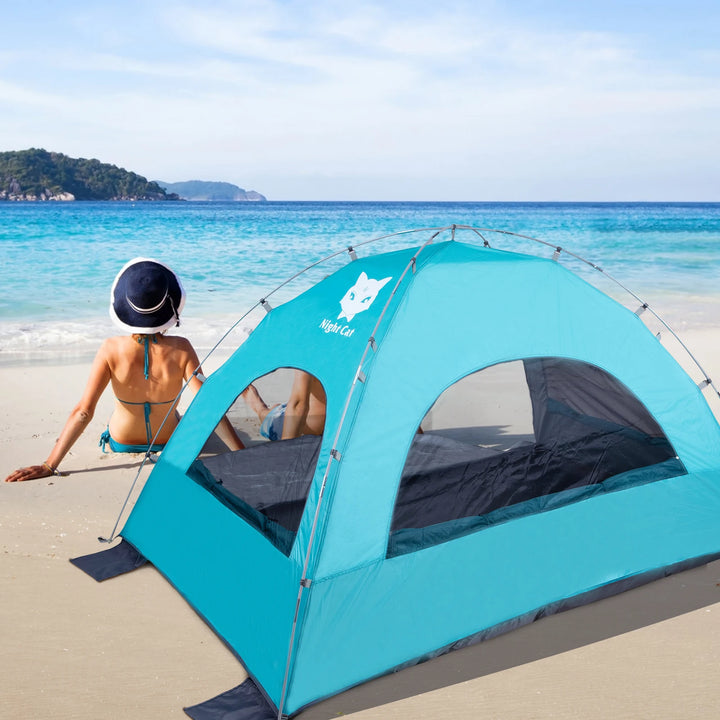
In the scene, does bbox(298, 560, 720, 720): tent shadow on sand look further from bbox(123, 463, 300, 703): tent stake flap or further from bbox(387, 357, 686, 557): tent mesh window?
bbox(387, 357, 686, 557): tent mesh window

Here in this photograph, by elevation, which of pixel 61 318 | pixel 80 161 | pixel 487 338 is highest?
pixel 80 161

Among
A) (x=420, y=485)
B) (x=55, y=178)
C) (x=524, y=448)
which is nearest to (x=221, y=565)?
(x=420, y=485)

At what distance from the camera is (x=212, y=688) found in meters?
2.56

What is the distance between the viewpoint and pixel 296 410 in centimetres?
341

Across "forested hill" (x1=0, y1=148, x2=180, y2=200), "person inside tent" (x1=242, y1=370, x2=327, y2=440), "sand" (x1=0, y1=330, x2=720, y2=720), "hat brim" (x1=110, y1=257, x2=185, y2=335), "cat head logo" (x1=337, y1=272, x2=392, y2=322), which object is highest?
"forested hill" (x1=0, y1=148, x2=180, y2=200)

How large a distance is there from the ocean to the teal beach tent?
103cm

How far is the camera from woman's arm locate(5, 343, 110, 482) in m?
4.10

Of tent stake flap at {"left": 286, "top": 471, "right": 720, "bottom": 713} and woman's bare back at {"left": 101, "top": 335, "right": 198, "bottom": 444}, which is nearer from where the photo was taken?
tent stake flap at {"left": 286, "top": 471, "right": 720, "bottom": 713}

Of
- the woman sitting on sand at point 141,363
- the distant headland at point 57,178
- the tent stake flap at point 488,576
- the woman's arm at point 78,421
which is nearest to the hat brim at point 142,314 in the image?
the woman sitting on sand at point 141,363

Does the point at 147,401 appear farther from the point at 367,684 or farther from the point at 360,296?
the point at 367,684

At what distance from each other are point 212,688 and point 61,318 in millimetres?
10377

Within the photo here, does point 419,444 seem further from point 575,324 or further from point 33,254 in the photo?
point 33,254

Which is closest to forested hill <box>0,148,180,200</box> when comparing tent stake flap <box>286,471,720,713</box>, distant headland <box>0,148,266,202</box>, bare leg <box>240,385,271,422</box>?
distant headland <box>0,148,266,202</box>

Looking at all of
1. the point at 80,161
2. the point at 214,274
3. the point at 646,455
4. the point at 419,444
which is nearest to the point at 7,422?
the point at 419,444
